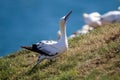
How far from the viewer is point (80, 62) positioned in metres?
9.63

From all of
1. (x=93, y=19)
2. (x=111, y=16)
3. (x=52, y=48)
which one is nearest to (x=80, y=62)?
(x=52, y=48)

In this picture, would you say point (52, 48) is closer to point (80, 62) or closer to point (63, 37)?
point (63, 37)

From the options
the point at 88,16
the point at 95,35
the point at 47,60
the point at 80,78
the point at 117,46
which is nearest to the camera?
the point at 80,78

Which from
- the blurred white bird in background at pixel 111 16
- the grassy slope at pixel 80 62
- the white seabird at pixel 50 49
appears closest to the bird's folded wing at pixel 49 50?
the white seabird at pixel 50 49

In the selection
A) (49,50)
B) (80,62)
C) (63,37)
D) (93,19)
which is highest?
(93,19)

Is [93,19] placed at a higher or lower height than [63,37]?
higher

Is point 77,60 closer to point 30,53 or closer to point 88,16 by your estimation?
point 30,53

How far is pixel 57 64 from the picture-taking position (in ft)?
32.5

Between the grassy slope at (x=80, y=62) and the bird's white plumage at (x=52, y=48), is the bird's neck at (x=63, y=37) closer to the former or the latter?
the bird's white plumage at (x=52, y=48)

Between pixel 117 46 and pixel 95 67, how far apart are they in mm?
753

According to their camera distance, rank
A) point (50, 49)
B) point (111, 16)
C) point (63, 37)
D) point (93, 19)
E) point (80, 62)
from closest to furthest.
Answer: point (80, 62) < point (50, 49) < point (63, 37) < point (111, 16) < point (93, 19)

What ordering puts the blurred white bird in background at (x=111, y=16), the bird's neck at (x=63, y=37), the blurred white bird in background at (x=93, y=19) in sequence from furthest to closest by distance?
the blurred white bird in background at (x=93, y=19)
the blurred white bird in background at (x=111, y=16)
the bird's neck at (x=63, y=37)

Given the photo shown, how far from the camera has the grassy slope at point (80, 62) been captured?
8.97m

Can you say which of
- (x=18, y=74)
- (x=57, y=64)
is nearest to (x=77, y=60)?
(x=57, y=64)
